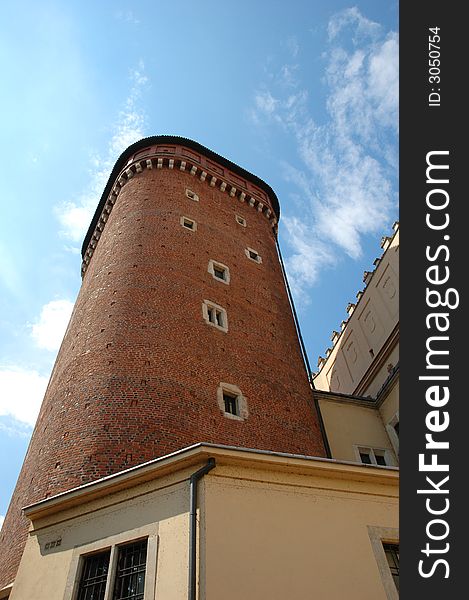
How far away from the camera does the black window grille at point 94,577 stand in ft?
24.4

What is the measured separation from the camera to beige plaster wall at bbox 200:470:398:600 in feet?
22.5

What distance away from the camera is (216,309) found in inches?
667

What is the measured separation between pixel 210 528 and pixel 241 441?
574 cm

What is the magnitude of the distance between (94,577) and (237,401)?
6954mm

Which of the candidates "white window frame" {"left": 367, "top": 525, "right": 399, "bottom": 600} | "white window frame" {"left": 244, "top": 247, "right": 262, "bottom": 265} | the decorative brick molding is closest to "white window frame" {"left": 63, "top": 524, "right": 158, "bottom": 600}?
"white window frame" {"left": 367, "top": 525, "right": 399, "bottom": 600}

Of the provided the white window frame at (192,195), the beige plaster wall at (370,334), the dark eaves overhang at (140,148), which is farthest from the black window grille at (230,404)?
the dark eaves overhang at (140,148)

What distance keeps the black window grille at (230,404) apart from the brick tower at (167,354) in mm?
41

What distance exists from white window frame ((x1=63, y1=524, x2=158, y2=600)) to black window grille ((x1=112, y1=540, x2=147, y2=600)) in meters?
0.07

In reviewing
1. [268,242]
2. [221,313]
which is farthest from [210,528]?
[268,242]

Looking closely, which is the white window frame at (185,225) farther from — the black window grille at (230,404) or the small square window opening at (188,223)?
the black window grille at (230,404)

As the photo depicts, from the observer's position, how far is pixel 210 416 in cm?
1300

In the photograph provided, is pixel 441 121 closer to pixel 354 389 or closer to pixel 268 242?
pixel 268 242

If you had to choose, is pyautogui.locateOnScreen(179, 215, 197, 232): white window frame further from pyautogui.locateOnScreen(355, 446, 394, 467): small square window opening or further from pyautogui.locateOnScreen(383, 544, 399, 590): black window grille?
pyautogui.locateOnScreen(383, 544, 399, 590): black window grille

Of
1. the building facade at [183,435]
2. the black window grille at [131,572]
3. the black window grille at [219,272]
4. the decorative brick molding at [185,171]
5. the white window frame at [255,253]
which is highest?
the decorative brick molding at [185,171]
